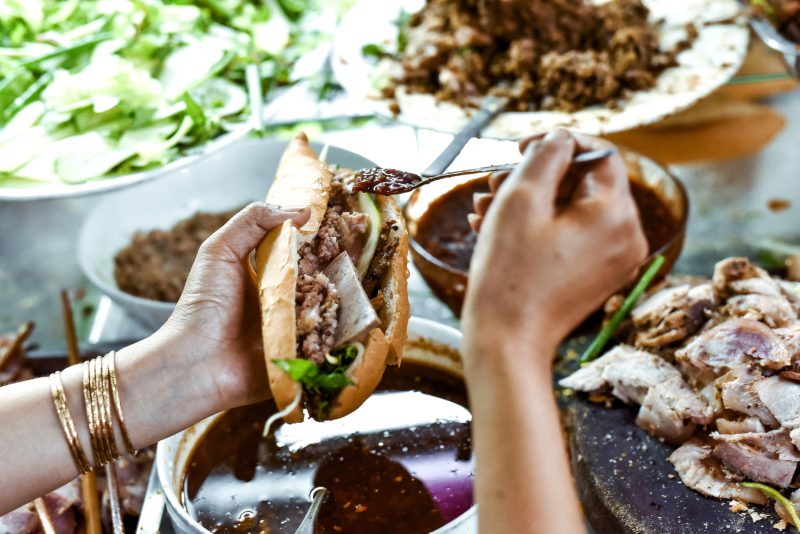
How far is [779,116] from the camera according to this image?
110 inches

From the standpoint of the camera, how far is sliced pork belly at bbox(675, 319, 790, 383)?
5.33 ft

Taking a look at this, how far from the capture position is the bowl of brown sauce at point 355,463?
1579 millimetres

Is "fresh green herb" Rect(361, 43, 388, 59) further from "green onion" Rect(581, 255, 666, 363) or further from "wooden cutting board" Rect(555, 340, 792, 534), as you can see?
"wooden cutting board" Rect(555, 340, 792, 534)

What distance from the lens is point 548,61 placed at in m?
2.55

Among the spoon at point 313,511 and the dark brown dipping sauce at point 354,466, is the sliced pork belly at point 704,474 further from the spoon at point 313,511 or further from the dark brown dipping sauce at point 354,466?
the spoon at point 313,511

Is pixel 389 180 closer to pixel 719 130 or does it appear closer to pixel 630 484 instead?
pixel 630 484

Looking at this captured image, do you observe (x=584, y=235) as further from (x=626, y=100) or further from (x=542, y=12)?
(x=542, y=12)

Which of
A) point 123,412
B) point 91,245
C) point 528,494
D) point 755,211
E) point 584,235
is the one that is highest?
point 584,235

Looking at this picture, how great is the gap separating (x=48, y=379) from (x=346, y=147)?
84 cm

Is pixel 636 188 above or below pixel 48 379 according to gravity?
below

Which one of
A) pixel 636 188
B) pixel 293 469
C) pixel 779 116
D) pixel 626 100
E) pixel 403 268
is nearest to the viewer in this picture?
pixel 403 268

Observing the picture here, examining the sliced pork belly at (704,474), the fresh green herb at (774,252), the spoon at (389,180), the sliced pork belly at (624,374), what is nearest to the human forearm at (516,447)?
the spoon at (389,180)

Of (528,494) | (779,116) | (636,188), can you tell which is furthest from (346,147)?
(779,116)

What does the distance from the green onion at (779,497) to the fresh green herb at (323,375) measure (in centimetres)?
84
